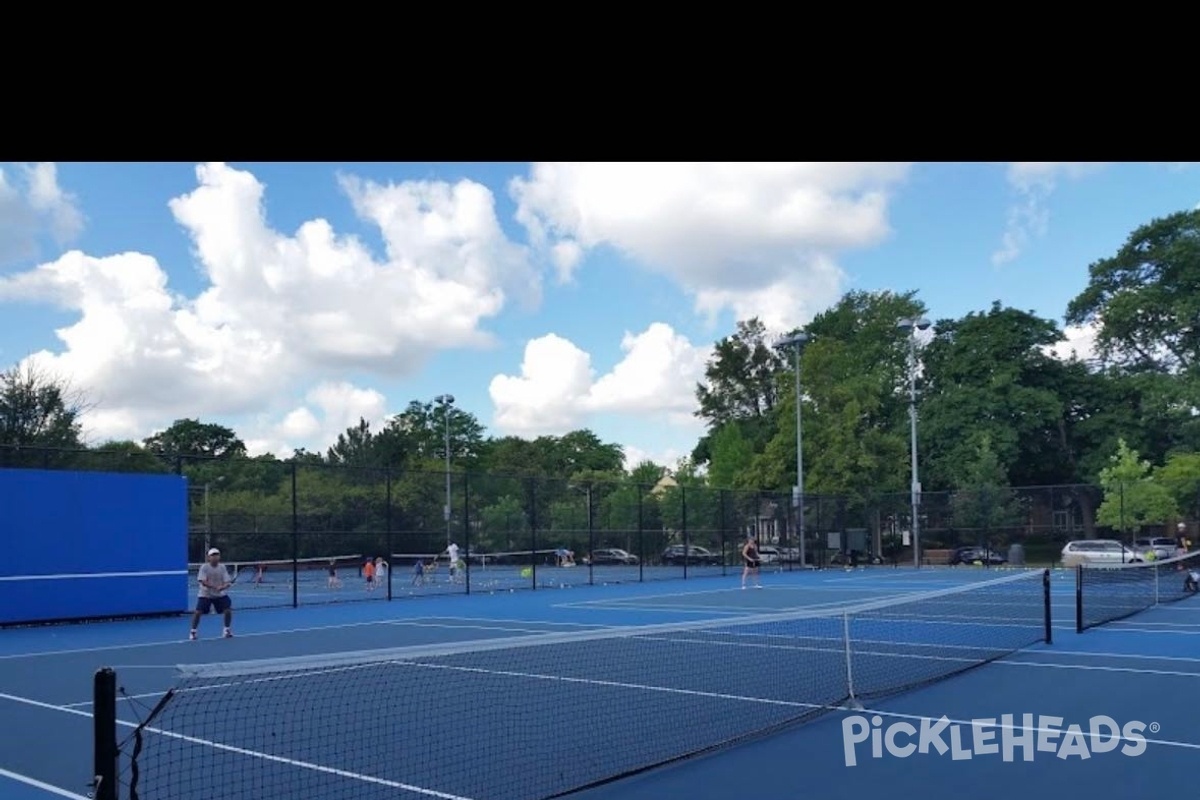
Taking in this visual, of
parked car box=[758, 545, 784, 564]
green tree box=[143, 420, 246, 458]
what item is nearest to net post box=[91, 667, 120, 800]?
parked car box=[758, 545, 784, 564]

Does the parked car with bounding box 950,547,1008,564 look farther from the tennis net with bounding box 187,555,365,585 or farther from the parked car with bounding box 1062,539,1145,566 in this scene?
the tennis net with bounding box 187,555,365,585

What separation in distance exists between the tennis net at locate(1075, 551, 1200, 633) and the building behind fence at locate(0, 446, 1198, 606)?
11.9 metres

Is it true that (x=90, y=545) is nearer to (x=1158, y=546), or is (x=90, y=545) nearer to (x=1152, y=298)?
(x=1158, y=546)

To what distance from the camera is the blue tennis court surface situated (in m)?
7.87

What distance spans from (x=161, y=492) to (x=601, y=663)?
13.4m

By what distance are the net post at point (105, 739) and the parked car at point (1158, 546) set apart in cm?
3339

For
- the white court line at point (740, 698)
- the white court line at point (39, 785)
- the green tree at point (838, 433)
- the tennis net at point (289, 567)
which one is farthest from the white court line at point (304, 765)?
the green tree at point (838, 433)

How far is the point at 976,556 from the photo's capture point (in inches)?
1726

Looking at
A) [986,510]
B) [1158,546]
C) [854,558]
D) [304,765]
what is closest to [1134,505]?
[1158,546]

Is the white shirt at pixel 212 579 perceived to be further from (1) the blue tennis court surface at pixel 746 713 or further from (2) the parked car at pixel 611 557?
(2) the parked car at pixel 611 557

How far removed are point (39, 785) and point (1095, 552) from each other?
36.2 metres

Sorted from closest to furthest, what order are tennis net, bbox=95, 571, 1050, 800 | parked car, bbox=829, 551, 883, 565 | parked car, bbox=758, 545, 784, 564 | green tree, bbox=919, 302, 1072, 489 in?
tennis net, bbox=95, 571, 1050, 800 → parked car, bbox=758, 545, 784, 564 → parked car, bbox=829, 551, 883, 565 → green tree, bbox=919, 302, 1072, 489
